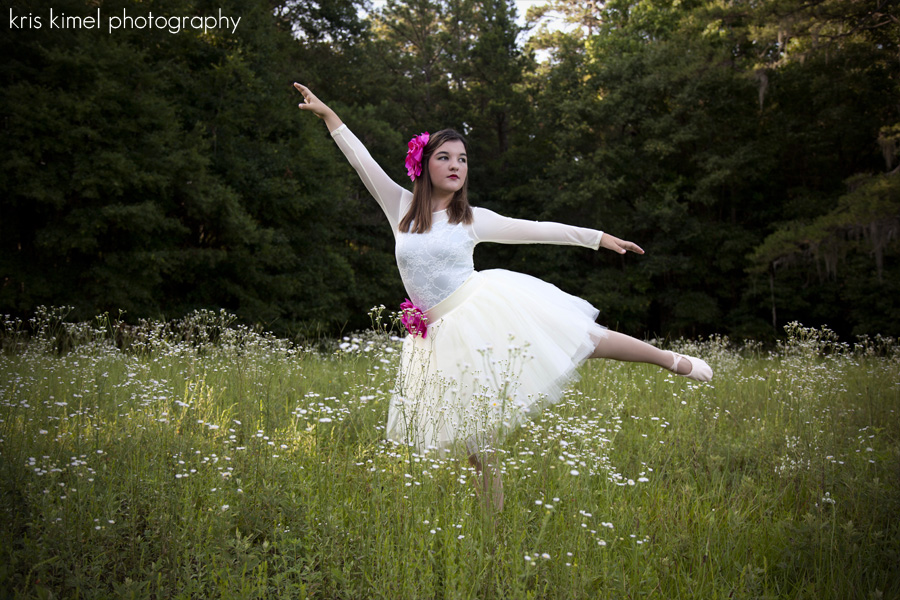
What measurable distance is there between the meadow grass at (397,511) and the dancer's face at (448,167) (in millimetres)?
1185

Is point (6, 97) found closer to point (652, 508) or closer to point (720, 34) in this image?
point (652, 508)

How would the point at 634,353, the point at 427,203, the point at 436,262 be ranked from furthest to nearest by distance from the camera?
the point at 427,203
the point at 634,353
the point at 436,262

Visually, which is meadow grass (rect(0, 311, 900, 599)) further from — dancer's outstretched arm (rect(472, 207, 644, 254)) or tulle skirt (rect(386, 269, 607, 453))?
dancer's outstretched arm (rect(472, 207, 644, 254))

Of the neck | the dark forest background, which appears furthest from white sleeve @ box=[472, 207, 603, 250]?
the dark forest background

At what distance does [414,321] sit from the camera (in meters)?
3.68

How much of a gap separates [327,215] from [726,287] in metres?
15.5

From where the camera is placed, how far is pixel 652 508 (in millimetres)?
3439

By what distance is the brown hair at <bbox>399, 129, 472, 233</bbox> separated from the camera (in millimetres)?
3965

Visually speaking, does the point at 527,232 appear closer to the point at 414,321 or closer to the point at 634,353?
the point at 414,321

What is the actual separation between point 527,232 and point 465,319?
0.71 metres

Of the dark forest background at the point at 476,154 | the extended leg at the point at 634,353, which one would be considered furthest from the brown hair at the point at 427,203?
the dark forest background at the point at 476,154

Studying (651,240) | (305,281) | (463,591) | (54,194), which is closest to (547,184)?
(651,240)

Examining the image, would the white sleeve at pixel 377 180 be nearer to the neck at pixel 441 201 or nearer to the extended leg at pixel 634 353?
the neck at pixel 441 201

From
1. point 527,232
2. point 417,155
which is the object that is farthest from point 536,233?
point 417,155
